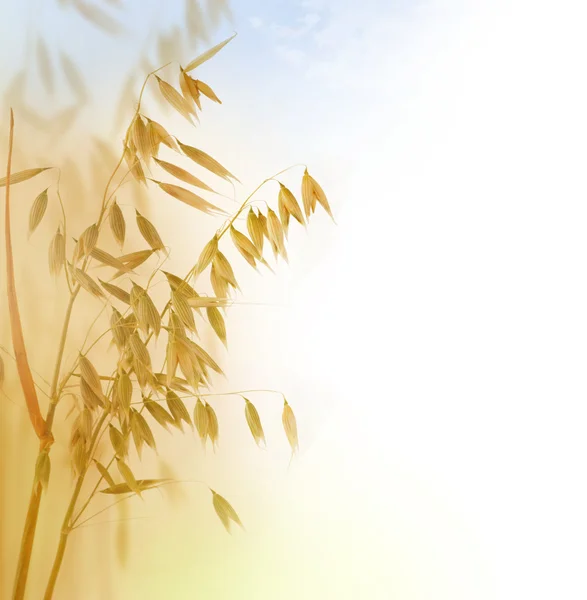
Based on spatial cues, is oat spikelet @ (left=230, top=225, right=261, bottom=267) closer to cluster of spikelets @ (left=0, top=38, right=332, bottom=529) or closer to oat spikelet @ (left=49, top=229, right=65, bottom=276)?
cluster of spikelets @ (left=0, top=38, right=332, bottom=529)

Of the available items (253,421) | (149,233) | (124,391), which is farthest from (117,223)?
(253,421)

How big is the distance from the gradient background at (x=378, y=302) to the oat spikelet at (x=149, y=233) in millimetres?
88

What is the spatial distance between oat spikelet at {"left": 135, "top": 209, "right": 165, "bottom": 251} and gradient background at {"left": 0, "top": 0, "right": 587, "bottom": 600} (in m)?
0.09

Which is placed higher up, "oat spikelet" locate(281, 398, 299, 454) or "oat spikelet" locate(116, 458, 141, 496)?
"oat spikelet" locate(281, 398, 299, 454)

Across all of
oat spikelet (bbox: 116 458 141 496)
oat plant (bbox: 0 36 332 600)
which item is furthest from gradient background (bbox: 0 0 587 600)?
oat spikelet (bbox: 116 458 141 496)

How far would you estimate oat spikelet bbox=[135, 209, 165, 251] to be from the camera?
0.98 metres

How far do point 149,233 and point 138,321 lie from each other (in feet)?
0.71

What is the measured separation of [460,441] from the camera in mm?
1042

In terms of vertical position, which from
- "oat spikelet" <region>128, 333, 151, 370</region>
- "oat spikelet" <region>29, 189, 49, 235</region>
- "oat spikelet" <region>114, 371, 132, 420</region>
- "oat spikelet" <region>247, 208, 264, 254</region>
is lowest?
"oat spikelet" <region>114, 371, 132, 420</region>

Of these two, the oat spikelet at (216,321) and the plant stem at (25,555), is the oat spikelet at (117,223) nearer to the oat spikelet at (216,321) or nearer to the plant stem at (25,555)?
the oat spikelet at (216,321)

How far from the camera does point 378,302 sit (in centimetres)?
107

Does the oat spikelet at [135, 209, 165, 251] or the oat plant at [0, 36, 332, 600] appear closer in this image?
the oat plant at [0, 36, 332, 600]

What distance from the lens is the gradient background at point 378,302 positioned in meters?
1.03

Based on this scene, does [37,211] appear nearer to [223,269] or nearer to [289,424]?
[223,269]
